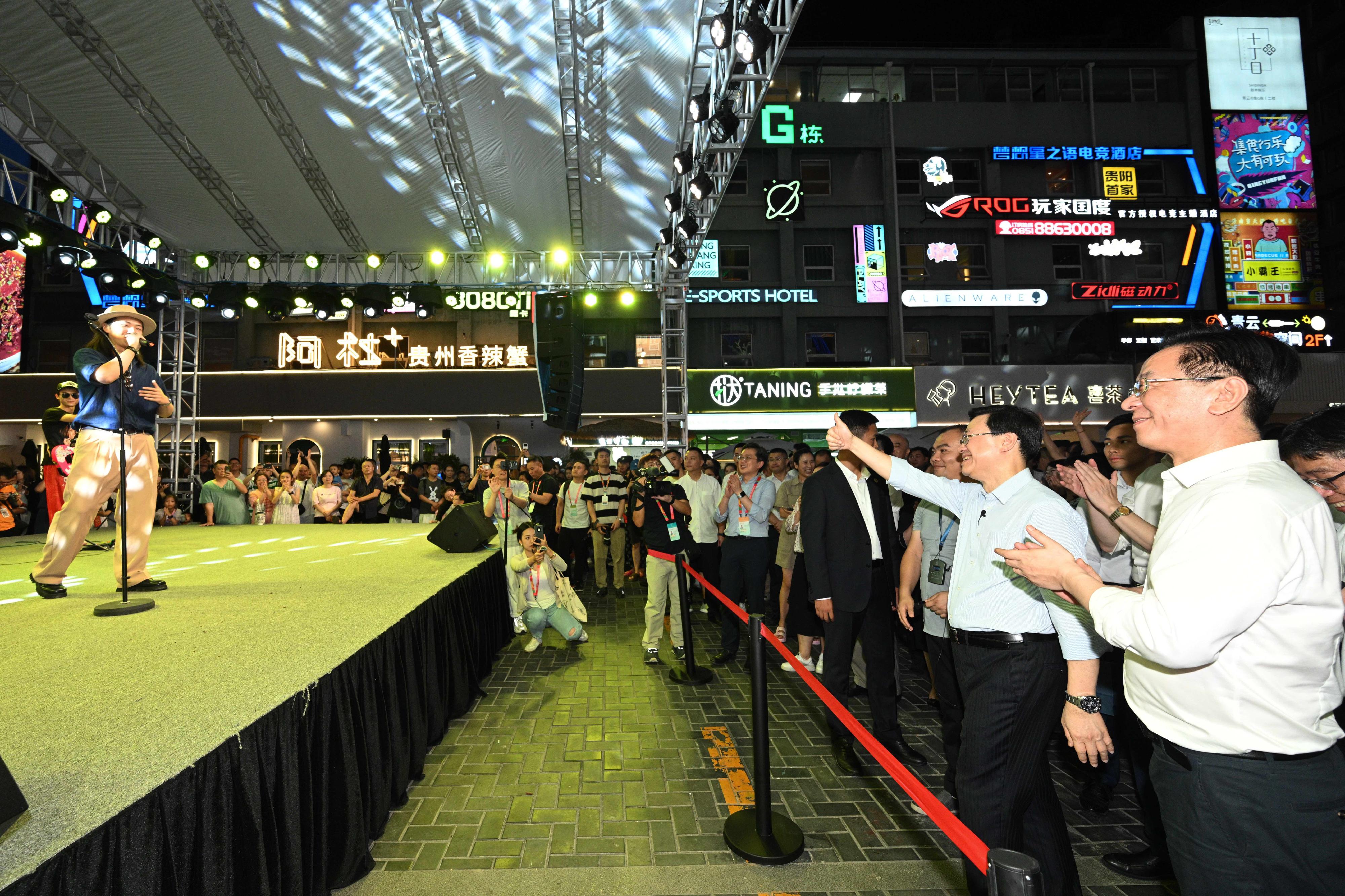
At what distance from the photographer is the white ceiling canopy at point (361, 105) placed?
6363mm

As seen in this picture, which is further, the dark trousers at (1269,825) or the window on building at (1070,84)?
the window on building at (1070,84)

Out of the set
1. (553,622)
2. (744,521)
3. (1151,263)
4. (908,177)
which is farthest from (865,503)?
(1151,263)

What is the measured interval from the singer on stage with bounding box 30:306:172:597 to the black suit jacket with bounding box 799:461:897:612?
163 inches

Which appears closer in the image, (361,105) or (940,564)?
(940,564)

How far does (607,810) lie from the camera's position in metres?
3.16

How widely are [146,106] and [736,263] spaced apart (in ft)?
48.6

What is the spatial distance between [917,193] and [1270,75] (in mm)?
11671

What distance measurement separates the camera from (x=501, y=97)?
747cm

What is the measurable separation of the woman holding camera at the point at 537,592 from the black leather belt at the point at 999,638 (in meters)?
4.23

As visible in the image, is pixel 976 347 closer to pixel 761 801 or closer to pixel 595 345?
pixel 595 345

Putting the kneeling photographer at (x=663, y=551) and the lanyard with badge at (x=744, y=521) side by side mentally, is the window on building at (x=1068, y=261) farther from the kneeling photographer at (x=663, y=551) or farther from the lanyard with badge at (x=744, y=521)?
the kneeling photographer at (x=663, y=551)

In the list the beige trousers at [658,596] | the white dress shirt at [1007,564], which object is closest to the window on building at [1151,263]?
the beige trousers at [658,596]

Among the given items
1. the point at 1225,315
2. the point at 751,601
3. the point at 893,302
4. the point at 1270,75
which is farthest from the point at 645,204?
the point at 1270,75

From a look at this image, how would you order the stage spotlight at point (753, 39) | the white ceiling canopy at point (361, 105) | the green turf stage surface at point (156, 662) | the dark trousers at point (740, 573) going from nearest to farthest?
1. the green turf stage surface at point (156, 662)
2. the stage spotlight at point (753, 39)
3. the dark trousers at point (740, 573)
4. the white ceiling canopy at point (361, 105)
